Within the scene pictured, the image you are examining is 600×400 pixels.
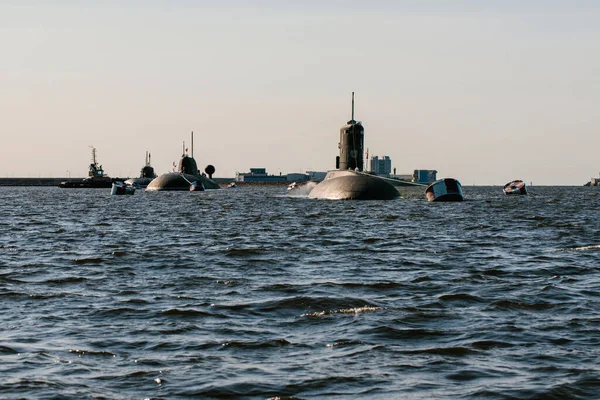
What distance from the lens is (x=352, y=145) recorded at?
10350 centimetres

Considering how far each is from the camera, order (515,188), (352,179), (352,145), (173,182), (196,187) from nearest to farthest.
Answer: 1. (352,179)
2. (352,145)
3. (515,188)
4. (173,182)
5. (196,187)

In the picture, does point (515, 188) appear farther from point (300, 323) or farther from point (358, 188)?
point (300, 323)

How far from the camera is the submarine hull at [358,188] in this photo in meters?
90.8

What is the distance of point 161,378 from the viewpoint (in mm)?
11547

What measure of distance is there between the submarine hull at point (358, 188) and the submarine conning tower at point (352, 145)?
2.15m

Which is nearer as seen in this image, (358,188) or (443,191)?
(358,188)

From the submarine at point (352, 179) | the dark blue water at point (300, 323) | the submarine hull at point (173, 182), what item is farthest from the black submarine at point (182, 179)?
the dark blue water at point (300, 323)

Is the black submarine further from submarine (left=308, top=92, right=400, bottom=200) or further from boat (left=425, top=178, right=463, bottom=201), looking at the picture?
boat (left=425, top=178, right=463, bottom=201)

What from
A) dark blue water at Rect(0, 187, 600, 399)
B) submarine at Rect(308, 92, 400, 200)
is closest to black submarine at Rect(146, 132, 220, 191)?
submarine at Rect(308, 92, 400, 200)

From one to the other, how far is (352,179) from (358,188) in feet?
13.7

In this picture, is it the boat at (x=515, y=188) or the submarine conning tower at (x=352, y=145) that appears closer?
the submarine conning tower at (x=352, y=145)

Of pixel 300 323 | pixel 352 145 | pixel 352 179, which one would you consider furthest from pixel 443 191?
pixel 300 323

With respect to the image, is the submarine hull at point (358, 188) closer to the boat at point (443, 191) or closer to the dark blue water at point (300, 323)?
the boat at point (443, 191)

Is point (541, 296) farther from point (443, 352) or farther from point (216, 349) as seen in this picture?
point (216, 349)
